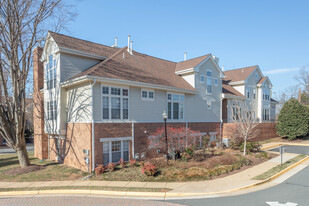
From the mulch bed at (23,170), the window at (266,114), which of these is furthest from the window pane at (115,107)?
the window at (266,114)

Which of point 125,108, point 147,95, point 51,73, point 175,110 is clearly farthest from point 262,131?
point 51,73

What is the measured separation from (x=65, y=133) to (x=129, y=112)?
5067mm

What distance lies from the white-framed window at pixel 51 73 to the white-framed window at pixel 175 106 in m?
9.15

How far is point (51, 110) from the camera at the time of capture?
53.6 feet

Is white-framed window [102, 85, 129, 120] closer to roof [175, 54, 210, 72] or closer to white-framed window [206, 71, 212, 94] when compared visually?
roof [175, 54, 210, 72]

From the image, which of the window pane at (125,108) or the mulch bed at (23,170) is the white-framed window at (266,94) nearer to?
the window pane at (125,108)

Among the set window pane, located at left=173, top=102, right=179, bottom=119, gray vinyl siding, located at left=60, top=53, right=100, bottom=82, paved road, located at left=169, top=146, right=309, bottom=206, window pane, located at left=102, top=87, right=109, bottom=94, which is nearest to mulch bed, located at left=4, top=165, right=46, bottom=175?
gray vinyl siding, located at left=60, top=53, right=100, bottom=82

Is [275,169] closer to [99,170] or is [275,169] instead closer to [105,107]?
[99,170]

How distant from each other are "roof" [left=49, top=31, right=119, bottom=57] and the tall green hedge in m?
23.7

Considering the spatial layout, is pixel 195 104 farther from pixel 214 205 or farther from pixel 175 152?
pixel 214 205

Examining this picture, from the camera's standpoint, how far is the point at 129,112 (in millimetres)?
14609

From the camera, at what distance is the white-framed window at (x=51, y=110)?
51.2 ft

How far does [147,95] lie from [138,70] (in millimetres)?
2391

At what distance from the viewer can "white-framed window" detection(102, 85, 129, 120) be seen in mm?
13560
